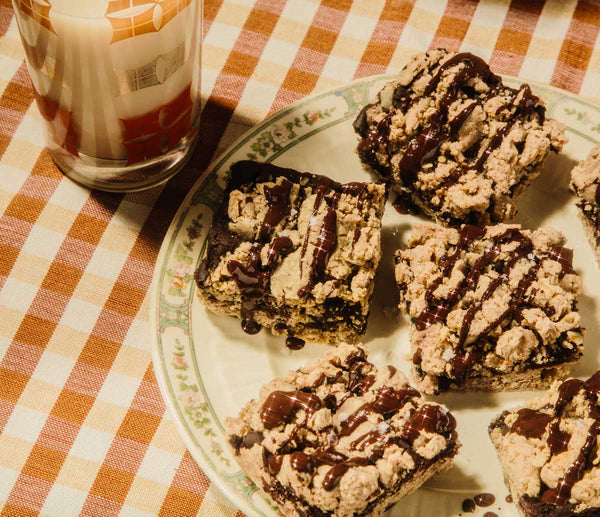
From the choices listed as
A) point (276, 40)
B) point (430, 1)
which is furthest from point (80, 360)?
point (430, 1)

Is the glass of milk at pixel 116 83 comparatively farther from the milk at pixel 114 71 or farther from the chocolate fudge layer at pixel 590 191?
the chocolate fudge layer at pixel 590 191

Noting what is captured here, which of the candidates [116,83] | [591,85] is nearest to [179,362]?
[116,83]

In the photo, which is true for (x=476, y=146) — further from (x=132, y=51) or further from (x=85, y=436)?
(x=85, y=436)

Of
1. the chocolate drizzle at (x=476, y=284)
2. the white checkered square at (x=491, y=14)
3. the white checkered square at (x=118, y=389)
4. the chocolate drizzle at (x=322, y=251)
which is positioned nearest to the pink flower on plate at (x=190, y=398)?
the white checkered square at (x=118, y=389)

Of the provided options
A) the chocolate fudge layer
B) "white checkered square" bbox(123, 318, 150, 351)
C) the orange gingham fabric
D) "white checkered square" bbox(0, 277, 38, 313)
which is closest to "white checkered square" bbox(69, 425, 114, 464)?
the orange gingham fabric

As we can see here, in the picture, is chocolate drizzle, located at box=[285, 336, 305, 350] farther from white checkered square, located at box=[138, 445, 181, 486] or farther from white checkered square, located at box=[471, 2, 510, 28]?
white checkered square, located at box=[471, 2, 510, 28]

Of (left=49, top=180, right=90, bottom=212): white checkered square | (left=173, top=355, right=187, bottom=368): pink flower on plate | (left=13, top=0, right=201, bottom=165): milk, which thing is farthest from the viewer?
(left=49, top=180, right=90, bottom=212): white checkered square
